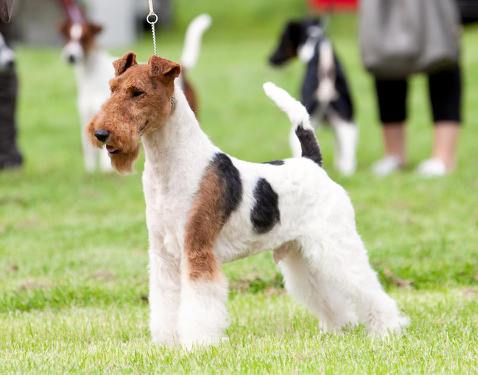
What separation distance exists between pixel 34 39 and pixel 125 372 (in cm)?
2401

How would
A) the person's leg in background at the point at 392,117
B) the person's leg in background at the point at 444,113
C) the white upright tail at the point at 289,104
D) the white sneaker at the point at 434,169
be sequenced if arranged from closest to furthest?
the white upright tail at the point at 289,104 → the white sneaker at the point at 434,169 → the person's leg in background at the point at 444,113 → the person's leg in background at the point at 392,117

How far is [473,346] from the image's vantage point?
14.1 feet

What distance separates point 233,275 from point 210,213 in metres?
2.11

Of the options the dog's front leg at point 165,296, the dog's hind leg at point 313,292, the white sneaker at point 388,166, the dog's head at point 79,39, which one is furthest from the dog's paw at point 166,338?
the dog's head at point 79,39

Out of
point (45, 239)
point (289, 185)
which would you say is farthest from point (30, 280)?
→ point (289, 185)

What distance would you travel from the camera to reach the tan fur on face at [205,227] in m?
4.30

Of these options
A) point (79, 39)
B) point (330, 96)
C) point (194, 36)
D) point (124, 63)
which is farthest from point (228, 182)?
point (79, 39)

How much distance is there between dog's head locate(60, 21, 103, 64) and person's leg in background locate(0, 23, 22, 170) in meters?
0.66

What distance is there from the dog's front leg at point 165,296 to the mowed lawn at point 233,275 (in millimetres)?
131

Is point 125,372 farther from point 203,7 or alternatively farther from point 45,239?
point 203,7

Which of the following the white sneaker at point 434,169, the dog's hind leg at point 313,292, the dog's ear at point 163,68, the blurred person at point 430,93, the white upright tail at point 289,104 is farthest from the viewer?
the white sneaker at point 434,169

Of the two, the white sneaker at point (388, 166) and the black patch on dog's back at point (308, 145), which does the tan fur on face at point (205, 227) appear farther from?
the white sneaker at point (388, 166)

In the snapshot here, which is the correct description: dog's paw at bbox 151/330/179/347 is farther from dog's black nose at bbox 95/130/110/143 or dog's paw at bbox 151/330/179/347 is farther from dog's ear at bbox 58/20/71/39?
dog's ear at bbox 58/20/71/39

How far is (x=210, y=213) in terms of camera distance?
4367 mm
